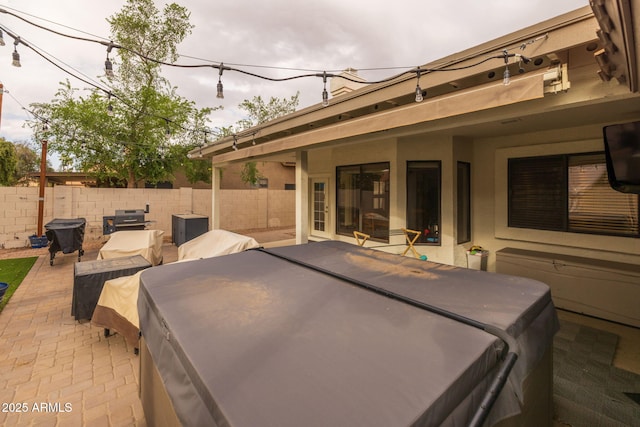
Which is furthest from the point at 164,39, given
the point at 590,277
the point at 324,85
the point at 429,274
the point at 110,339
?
the point at 590,277

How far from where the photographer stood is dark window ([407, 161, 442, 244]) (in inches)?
223

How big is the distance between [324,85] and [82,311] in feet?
14.4

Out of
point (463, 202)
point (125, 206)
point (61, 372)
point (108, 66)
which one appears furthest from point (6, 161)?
point (463, 202)

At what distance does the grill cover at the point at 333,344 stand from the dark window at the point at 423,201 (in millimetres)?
3518

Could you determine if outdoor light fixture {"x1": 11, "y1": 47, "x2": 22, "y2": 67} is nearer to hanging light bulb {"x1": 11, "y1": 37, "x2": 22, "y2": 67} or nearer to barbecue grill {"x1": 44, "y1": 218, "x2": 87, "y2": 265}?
hanging light bulb {"x1": 11, "y1": 37, "x2": 22, "y2": 67}

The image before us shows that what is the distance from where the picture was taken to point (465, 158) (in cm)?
555

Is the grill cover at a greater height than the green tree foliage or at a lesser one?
lesser

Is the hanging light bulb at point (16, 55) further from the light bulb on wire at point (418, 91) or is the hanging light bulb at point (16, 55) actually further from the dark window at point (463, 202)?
the dark window at point (463, 202)

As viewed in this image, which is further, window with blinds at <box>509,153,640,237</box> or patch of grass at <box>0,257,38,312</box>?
patch of grass at <box>0,257,38,312</box>

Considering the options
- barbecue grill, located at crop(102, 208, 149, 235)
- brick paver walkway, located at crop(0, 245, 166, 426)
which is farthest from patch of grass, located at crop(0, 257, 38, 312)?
barbecue grill, located at crop(102, 208, 149, 235)

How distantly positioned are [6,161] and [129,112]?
7858 mm

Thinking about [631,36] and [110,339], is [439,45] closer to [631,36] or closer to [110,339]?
[631,36]

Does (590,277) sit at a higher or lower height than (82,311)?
higher

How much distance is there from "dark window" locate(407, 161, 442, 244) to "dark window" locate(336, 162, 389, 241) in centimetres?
47
